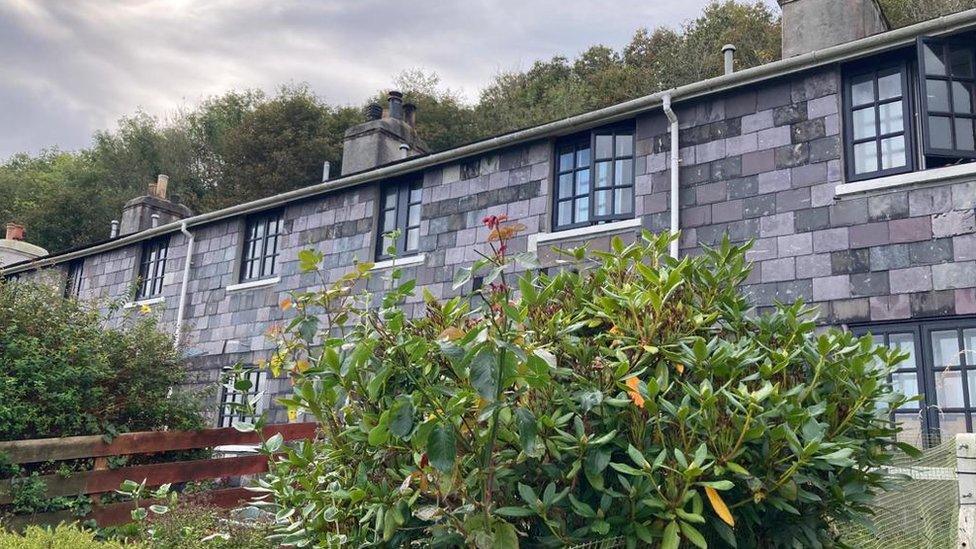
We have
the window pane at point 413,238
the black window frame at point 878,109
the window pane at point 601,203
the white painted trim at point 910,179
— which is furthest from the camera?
the window pane at point 413,238

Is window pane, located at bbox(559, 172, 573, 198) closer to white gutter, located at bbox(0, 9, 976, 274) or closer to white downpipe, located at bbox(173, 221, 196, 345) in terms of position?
white gutter, located at bbox(0, 9, 976, 274)

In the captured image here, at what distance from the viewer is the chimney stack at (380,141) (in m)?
15.3

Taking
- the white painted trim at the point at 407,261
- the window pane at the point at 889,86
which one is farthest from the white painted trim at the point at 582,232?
the window pane at the point at 889,86

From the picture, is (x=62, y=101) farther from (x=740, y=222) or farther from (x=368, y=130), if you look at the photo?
(x=740, y=222)

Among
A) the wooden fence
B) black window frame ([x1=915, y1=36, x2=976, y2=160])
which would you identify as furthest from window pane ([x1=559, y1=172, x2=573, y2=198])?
the wooden fence

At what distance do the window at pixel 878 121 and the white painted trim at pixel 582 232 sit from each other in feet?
8.58

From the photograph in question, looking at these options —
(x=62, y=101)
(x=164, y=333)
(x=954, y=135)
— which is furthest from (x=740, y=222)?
(x=62, y=101)

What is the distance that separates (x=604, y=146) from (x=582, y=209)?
0.91 m

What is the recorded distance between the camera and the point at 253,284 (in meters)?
14.6

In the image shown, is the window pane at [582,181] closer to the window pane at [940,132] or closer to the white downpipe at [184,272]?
the window pane at [940,132]

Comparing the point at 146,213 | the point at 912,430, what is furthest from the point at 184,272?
the point at 912,430

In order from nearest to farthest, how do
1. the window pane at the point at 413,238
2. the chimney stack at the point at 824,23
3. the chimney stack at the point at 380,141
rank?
the chimney stack at the point at 824,23
the window pane at the point at 413,238
the chimney stack at the point at 380,141

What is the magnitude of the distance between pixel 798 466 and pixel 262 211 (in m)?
13.9

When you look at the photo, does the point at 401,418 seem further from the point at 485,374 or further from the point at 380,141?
the point at 380,141
